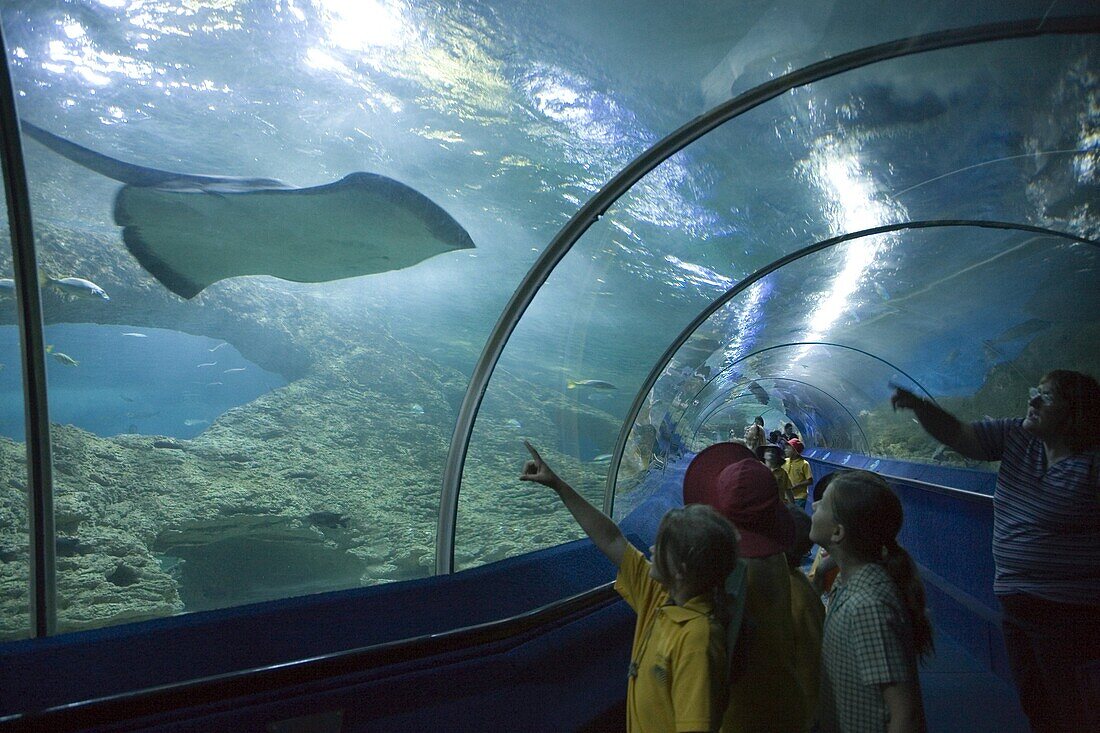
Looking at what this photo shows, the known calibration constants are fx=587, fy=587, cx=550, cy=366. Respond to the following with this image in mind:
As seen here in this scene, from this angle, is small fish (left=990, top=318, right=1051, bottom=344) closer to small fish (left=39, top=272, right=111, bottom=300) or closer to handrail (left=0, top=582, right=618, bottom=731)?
handrail (left=0, top=582, right=618, bottom=731)

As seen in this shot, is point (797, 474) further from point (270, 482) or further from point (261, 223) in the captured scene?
point (270, 482)

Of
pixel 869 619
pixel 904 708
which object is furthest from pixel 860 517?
pixel 904 708

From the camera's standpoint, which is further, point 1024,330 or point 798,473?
point 1024,330

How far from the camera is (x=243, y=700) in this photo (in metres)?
1.55

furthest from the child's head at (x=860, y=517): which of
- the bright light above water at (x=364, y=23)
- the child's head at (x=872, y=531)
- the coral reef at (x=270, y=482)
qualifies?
the coral reef at (x=270, y=482)

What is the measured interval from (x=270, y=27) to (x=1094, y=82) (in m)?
5.85

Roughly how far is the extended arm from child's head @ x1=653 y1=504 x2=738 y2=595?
1.36 feet

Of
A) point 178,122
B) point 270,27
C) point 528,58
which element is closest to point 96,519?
point 178,122

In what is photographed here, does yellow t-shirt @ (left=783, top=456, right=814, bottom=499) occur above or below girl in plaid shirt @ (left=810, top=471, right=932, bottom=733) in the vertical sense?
below

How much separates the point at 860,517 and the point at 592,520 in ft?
2.32

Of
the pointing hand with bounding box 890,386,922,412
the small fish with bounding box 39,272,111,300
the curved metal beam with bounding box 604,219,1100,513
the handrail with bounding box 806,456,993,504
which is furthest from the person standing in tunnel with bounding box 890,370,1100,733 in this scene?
the small fish with bounding box 39,272,111,300

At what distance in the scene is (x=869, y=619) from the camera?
135 centimetres

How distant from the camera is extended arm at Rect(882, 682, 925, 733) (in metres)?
Answer: 1.27

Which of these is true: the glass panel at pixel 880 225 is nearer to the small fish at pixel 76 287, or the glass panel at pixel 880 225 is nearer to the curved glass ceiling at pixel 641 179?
the curved glass ceiling at pixel 641 179
